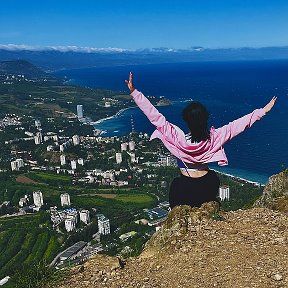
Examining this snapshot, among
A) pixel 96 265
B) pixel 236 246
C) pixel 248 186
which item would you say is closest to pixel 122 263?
pixel 96 265

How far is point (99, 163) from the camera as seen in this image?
51.8m

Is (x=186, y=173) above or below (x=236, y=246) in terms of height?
above

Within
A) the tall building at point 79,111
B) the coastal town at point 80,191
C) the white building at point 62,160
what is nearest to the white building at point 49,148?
the coastal town at point 80,191

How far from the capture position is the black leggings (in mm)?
3425

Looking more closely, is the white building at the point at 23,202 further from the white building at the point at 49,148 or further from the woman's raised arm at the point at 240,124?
the woman's raised arm at the point at 240,124

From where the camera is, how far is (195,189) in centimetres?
349

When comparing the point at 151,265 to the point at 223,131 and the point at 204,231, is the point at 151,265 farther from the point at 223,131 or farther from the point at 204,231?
the point at 223,131

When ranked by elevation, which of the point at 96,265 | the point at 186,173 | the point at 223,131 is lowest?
the point at 96,265

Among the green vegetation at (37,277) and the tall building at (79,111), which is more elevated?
the green vegetation at (37,277)

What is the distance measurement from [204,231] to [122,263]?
31.0 inches

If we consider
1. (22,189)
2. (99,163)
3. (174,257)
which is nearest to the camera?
(174,257)

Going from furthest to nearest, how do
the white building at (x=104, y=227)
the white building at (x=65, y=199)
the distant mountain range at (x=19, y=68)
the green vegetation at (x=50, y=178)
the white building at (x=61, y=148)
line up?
the distant mountain range at (x=19, y=68)
the white building at (x=61, y=148)
the green vegetation at (x=50, y=178)
the white building at (x=65, y=199)
the white building at (x=104, y=227)

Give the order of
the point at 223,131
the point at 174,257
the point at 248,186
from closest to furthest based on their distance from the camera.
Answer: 1. the point at 223,131
2. the point at 174,257
3. the point at 248,186

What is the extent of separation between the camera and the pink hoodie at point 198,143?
2992 millimetres
